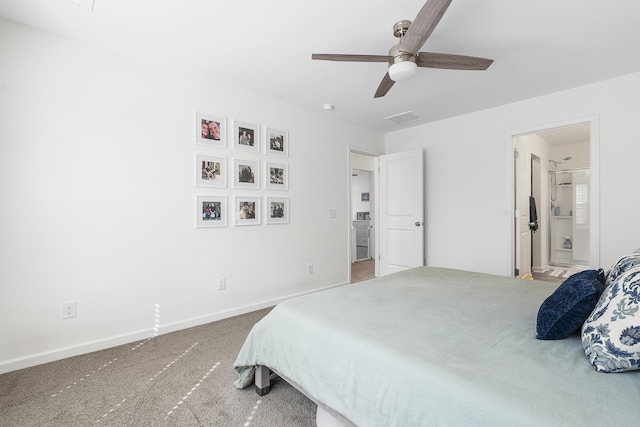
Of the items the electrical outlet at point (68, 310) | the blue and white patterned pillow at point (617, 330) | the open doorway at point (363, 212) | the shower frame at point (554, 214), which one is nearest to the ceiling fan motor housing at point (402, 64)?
the blue and white patterned pillow at point (617, 330)

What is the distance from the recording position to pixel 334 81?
9.85ft

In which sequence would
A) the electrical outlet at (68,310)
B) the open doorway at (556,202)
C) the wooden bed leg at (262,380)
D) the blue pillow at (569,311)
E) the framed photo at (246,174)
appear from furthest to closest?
the open doorway at (556,202)
the framed photo at (246,174)
the electrical outlet at (68,310)
the wooden bed leg at (262,380)
the blue pillow at (569,311)

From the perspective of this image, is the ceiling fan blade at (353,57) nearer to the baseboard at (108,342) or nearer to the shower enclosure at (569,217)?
the baseboard at (108,342)

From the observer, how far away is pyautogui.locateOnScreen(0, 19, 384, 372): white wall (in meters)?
2.10

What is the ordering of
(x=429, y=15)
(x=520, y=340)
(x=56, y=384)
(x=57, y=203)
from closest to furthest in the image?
(x=520, y=340) < (x=429, y=15) < (x=56, y=384) < (x=57, y=203)

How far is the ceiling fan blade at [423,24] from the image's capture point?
58.0 inches

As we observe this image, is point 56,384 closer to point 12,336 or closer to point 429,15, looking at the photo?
point 12,336

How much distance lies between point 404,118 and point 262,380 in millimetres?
3692

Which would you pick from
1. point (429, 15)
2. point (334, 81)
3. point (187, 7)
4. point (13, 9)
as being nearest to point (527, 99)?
point (334, 81)

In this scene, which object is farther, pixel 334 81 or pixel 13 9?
pixel 334 81

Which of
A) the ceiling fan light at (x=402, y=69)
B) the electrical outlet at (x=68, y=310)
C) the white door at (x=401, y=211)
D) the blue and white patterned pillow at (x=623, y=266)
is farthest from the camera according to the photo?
the white door at (x=401, y=211)

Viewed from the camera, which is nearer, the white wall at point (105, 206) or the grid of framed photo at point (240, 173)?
the white wall at point (105, 206)

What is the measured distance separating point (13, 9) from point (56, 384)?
2.47 metres

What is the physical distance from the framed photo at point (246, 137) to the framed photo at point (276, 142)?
4.6 inches
